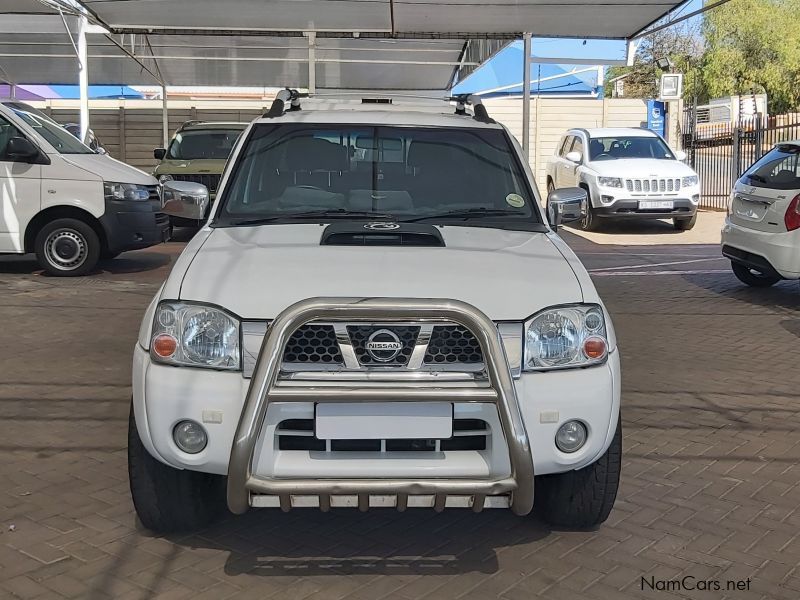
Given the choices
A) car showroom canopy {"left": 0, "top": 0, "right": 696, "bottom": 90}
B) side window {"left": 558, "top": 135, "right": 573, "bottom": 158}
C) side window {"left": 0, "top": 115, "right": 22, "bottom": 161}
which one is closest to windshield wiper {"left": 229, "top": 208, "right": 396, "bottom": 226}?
side window {"left": 0, "top": 115, "right": 22, "bottom": 161}

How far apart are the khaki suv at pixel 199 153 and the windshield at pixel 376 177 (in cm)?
1016

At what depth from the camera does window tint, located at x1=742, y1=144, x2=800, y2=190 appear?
9658 millimetres

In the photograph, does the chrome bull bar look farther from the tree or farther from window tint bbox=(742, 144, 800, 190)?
the tree

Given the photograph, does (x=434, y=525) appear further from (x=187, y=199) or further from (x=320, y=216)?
(x=187, y=199)

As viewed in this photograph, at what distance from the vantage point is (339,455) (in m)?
3.52

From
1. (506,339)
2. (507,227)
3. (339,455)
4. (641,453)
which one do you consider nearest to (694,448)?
(641,453)

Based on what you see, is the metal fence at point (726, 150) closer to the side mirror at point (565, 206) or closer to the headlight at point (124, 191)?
the headlight at point (124, 191)

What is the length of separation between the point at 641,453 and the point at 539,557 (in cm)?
155

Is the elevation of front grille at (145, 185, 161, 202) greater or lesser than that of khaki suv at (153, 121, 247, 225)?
lesser

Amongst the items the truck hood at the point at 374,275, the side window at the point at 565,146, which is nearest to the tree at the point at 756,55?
the side window at the point at 565,146

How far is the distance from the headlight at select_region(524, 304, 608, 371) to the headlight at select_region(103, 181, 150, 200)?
8864mm

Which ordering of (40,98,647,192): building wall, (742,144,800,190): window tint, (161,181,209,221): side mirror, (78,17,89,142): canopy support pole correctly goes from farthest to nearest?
(40,98,647,192): building wall < (78,17,89,142): canopy support pole < (742,144,800,190): window tint < (161,181,209,221): side mirror

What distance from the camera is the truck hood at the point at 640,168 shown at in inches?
687

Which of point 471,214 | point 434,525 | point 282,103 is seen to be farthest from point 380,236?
point 282,103
